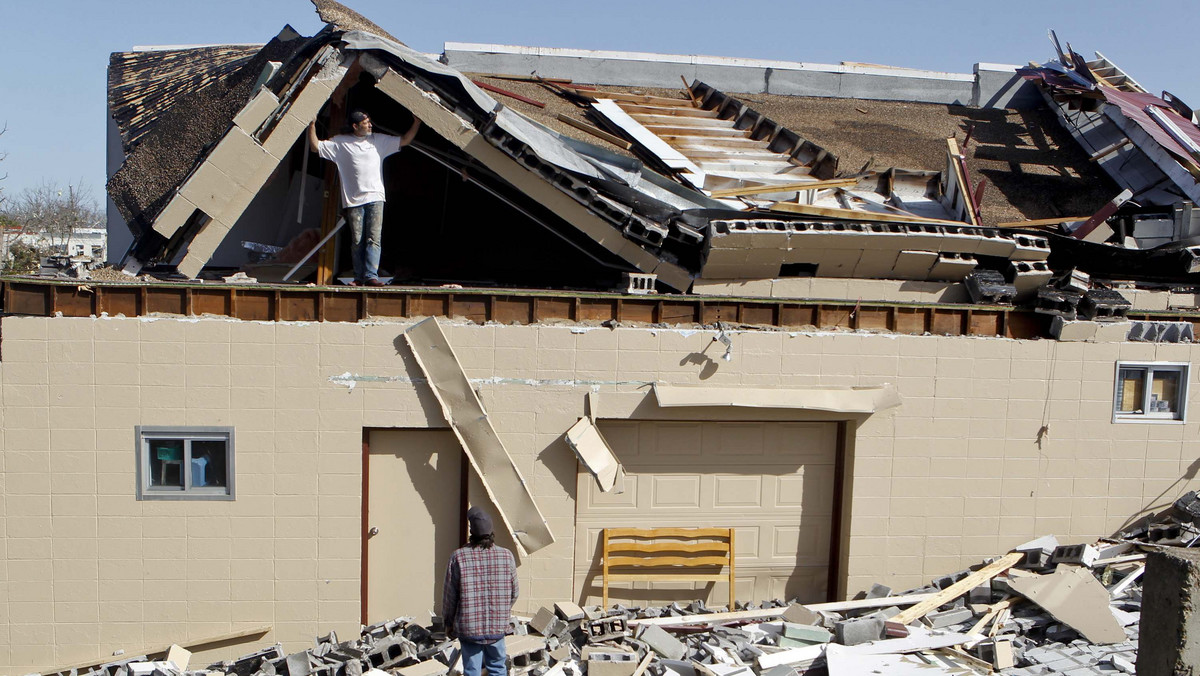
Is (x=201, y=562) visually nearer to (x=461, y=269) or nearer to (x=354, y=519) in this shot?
(x=354, y=519)

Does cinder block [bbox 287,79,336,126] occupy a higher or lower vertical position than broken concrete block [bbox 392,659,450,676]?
higher

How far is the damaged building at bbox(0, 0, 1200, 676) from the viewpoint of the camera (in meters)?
7.40

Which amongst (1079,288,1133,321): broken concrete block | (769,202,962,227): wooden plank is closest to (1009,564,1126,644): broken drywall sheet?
(1079,288,1133,321): broken concrete block

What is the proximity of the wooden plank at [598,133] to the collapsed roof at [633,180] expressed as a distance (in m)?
0.03

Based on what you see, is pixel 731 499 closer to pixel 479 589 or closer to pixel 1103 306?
pixel 479 589

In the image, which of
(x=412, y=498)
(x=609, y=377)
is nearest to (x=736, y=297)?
(x=609, y=377)

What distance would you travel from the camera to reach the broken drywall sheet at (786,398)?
777 centimetres

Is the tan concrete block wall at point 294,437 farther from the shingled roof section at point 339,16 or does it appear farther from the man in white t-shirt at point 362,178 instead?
the shingled roof section at point 339,16

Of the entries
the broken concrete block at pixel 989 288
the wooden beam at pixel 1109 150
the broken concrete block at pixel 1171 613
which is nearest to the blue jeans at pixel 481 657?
the broken concrete block at pixel 1171 613

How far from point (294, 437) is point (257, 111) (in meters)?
2.99

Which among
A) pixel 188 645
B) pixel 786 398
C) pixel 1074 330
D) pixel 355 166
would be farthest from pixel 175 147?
pixel 1074 330

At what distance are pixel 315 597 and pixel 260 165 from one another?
390cm

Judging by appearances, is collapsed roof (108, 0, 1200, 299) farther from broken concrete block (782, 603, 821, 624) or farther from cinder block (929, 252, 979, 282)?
broken concrete block (782, 603, 821, 624)

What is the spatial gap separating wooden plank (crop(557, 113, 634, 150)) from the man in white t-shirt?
2.91 metres
